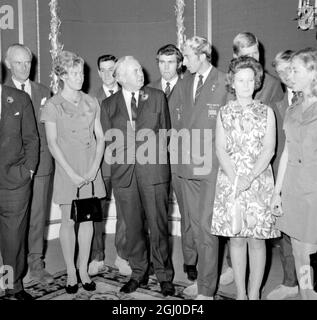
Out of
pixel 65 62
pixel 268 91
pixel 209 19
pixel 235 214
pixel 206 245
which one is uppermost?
pixel 209 19

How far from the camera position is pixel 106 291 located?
3467mm

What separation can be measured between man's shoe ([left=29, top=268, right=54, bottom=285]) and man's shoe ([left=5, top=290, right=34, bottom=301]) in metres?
0.38

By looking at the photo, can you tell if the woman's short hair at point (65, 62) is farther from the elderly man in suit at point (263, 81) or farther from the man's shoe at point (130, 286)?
the man's shoe at point (130, 286)

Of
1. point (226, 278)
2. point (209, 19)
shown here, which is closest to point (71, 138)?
point (226, 278)

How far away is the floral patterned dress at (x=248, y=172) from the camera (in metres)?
2.79

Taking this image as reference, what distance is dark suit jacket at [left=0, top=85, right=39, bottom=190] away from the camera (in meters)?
3.14

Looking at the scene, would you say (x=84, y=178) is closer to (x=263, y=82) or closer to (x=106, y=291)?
(x=106, y=291)

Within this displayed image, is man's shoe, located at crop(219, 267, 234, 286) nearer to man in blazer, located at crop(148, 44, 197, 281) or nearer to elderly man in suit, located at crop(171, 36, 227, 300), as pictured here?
man in blazer, located at crop(148, 44, 197, 281)

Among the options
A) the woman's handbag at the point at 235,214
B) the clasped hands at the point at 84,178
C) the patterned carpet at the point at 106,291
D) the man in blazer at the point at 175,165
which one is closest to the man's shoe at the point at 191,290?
the patterned carpet at the point at 106,291

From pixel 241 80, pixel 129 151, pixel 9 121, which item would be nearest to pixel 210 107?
pixel 241 80

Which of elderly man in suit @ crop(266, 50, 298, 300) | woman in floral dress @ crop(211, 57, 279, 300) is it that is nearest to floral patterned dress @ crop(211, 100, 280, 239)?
woman in floral dress @ crop(211, 57, 279, 300)

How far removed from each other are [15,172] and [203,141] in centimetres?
133

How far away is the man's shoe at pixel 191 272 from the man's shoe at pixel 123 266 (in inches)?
19.6

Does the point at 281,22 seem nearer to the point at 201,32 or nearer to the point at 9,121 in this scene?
the point at 201,32
